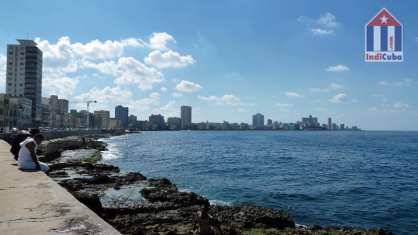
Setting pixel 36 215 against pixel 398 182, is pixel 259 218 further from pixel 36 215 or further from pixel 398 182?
pixel 398 182

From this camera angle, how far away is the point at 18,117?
396 ft

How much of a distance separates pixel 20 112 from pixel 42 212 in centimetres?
13139

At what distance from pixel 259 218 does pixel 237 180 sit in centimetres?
1787

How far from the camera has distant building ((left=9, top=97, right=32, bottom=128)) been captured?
114312 millimetres

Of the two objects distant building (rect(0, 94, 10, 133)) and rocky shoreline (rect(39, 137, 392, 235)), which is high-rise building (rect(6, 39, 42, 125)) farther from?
rocky shoreline (rect(39, 137, 392, 235))

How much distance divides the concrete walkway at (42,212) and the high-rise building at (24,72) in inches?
6189

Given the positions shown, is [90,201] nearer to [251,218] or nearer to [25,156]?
[25,156]

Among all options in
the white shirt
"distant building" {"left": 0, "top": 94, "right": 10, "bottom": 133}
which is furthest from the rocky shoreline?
"distant building" {"left": 0, "top": 94, "right": 10, "bottom": 133}

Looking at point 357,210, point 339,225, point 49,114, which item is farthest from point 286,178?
point 49,114

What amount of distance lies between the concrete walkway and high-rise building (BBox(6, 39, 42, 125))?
157m

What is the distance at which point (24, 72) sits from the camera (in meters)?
154

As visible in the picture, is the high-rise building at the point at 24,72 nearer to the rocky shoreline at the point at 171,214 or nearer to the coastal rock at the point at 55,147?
the coastal rock at the point at 55,147

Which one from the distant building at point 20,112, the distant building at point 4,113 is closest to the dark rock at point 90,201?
the distant building at point 4,113

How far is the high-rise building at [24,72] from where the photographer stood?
A: 15275cm
